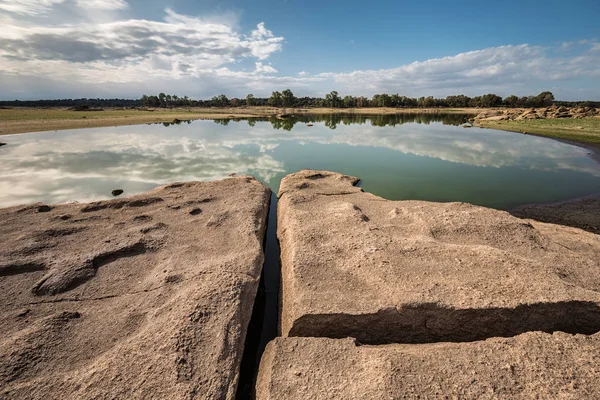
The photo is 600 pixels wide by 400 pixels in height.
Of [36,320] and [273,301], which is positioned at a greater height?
[36,320]

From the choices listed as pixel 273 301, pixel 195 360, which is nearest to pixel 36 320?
pixel 195 360

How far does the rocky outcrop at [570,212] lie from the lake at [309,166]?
3.24ft

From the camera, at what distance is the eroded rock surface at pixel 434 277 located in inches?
276

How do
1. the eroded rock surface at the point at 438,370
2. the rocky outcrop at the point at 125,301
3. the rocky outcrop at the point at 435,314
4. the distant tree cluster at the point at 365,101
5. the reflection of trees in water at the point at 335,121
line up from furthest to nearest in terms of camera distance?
the distant tree cluster at the point at 365,101 → the reflection of trees in water at the point at 335,121 → the rocky outcrop at the point at 125,301 → the rocky outcrop at the point at 435,314 → the eroded rock surface at the point at 438,370

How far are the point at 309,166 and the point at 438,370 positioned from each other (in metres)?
22.5

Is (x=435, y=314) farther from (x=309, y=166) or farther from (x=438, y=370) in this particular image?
(x=309, y=166)

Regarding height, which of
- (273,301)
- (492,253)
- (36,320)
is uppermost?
(492,253)

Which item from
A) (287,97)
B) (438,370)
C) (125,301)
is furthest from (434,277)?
(287,97)

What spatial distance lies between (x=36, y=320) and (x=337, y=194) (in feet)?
44.0

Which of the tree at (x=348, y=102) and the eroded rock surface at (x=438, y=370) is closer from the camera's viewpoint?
the eroded rock surface at (x=438, y=370)

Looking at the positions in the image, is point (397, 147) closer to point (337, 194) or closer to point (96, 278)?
point (337, 194)

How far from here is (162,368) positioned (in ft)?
18.6

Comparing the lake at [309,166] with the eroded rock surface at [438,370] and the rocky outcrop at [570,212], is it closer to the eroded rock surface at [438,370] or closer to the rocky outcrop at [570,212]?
the rocky outcrop at [570,212]

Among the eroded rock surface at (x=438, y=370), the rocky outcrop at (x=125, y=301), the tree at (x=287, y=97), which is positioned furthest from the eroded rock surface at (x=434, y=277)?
the tree at (x=287, y=97)
